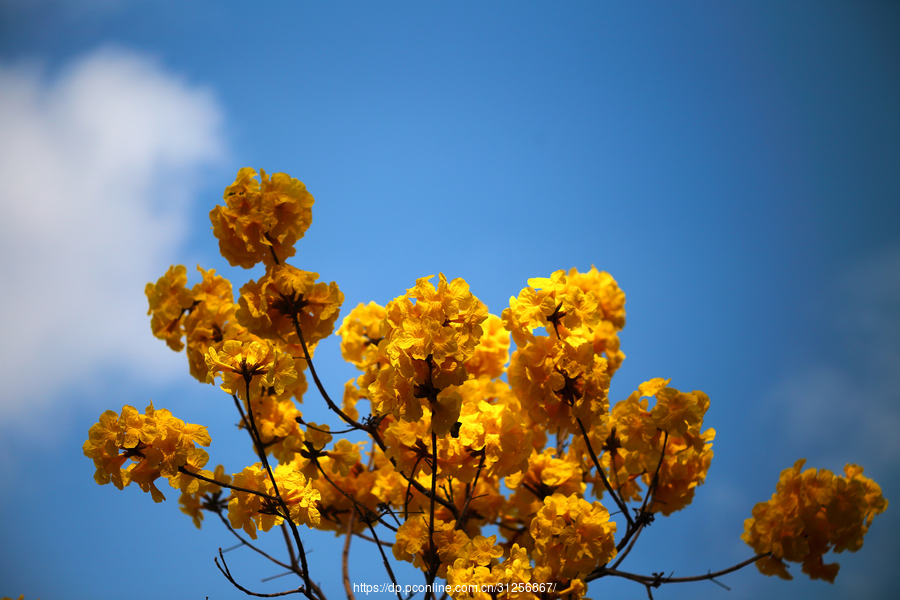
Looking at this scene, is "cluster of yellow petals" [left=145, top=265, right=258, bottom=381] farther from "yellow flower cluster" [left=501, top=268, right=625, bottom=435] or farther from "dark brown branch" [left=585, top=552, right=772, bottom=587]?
"dark brown branch" [left=585, top=552, right=772, bottom=587]

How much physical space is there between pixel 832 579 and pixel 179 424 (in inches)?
96.8

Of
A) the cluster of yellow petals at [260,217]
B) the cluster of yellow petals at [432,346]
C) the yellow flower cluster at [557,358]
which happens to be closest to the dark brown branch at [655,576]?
the yellow flower cluster at [557,358]

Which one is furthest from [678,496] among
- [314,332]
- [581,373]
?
[314,332]

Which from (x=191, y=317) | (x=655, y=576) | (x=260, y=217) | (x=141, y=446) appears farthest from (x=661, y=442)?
(x=191, y=317)

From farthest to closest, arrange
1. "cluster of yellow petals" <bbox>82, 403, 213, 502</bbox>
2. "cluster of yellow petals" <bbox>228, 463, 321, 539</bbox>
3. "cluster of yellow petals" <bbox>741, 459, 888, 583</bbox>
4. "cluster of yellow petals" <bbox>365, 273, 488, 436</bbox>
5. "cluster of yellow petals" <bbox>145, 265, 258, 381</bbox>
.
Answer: "cluster of yellow petals" <bbox>145, 265, 258, 381</bbox>
"cluster of yellow petals" <bbox>741, 459, 888, 583</bbox>
"cluster of yellow petals" <bbox>228, 463, 321, 539</bbox>
"cluster of yellow petals" <bbox>82, 403, 213, 502</bbox>
"cluster of yellow petals" <bbox>365, 273, 488, 436</bbox>

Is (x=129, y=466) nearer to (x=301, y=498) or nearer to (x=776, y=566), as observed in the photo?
(x=301, y=498)

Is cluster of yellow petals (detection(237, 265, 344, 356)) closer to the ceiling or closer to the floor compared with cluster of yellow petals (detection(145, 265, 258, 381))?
closer to the floor

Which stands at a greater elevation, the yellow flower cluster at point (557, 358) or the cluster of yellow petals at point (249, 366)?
the yellow flower cluster at point (557, 358)

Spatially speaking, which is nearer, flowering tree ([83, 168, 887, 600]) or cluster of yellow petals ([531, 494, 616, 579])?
flowering tree ([83, 168, 887, 600])

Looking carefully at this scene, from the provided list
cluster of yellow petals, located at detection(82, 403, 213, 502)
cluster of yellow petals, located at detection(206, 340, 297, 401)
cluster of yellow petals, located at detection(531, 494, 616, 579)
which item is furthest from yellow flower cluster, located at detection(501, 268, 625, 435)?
cluster of yellow petals, located at detection(82, 403, 213, 502)

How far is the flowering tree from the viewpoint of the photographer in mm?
1521

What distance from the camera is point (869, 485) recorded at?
7.11 ft

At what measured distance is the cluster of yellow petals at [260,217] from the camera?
1.76m

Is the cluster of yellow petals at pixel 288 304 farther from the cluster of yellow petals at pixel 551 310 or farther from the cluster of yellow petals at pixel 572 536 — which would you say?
the cluster of yellow petals at pixel 572 536
